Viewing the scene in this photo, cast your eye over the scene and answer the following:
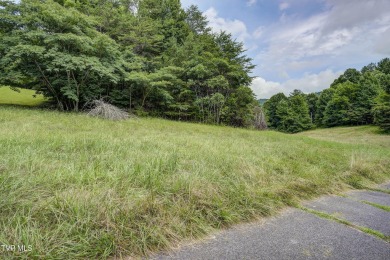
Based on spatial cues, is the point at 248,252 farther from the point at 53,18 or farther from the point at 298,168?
the point at 53,18

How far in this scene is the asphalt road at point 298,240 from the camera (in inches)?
75.6

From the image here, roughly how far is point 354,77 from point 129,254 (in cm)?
4684

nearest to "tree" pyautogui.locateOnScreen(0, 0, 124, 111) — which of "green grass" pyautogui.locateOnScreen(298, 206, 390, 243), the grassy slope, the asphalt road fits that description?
the grassy slope

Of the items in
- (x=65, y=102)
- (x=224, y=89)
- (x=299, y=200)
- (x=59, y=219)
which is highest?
(x=224, y=89)

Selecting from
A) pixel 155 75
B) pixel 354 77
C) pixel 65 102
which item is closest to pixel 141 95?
pixel 155 75

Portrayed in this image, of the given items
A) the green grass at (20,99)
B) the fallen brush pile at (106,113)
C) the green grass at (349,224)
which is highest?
the green grass at (20,99)

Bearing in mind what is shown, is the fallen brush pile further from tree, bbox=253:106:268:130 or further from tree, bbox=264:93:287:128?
tree, bbox=264:93:287:128

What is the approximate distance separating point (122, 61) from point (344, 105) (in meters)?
30.2

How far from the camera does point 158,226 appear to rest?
2066 millimetres

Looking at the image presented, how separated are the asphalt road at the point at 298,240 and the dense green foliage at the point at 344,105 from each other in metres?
25.9

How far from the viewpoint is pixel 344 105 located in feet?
99.8

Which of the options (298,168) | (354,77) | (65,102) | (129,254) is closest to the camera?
(129,254)

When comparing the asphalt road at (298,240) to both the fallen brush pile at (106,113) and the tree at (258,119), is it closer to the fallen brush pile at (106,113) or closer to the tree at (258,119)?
the fallen brush pile at (106,113)

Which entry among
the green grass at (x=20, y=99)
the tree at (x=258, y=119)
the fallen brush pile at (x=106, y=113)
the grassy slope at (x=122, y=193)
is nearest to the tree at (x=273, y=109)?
the tree at (x=258, y=119)
